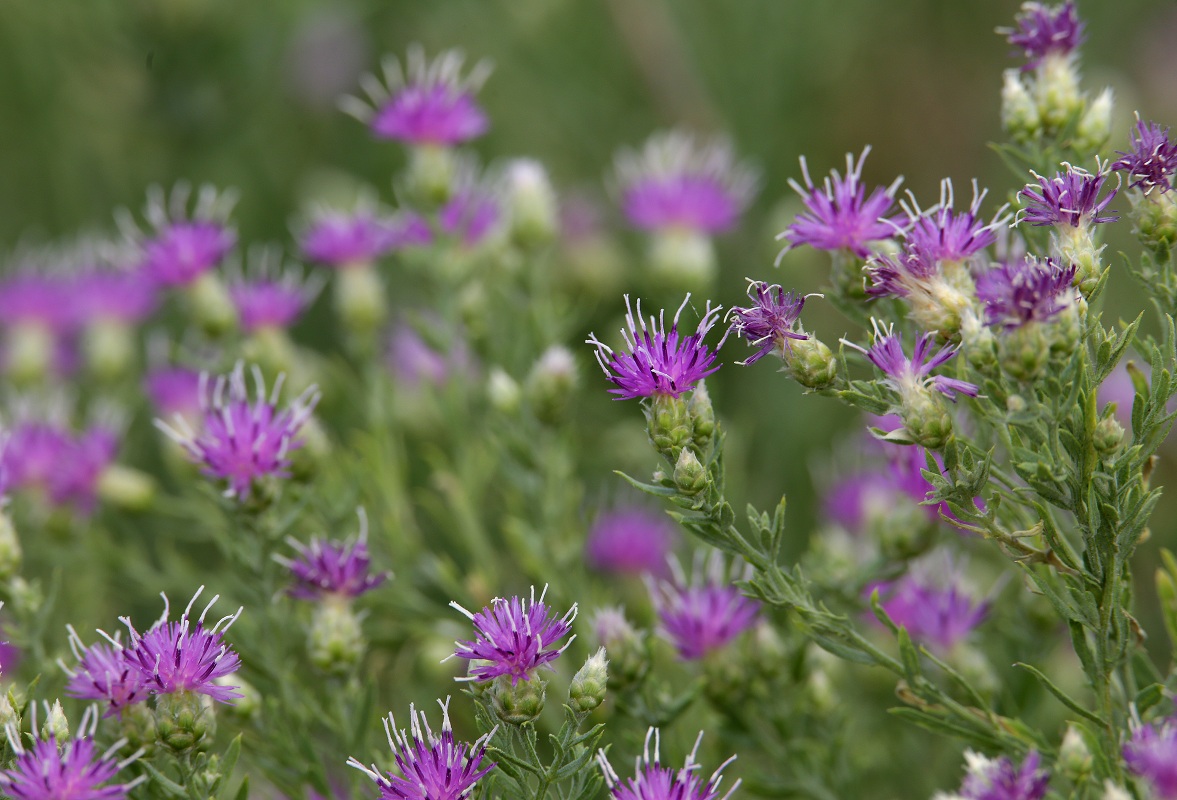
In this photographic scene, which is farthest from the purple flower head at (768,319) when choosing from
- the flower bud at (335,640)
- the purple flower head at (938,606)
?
the flower bud at (335,640)

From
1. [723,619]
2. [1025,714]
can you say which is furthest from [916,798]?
[723,619]

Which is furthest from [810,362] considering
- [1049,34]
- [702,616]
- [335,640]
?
[335,640]

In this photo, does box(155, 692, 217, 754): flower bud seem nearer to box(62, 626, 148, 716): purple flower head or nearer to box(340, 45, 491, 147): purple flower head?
box(62, 626, 148, 716): purple flower head

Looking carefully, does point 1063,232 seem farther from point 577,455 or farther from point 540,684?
point 577,455

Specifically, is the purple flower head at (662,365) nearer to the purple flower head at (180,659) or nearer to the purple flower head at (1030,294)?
the purple flower head at (1030,294)

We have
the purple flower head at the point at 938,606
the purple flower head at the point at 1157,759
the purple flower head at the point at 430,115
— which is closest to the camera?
the purple flower head at the point at 1157,759
